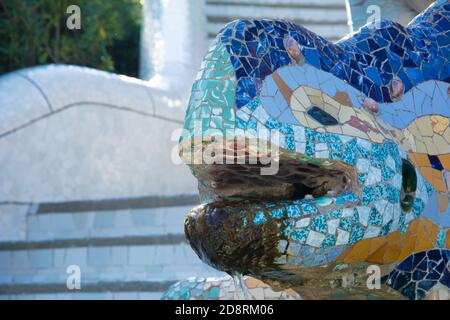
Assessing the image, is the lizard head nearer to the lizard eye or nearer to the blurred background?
the lizard eye

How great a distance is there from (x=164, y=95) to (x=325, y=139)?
6.20 metres

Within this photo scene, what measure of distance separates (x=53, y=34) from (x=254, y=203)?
910 cm

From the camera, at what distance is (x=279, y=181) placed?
3.94 meters

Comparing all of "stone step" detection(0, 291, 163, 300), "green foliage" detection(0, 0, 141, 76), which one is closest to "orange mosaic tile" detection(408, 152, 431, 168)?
"stone step" detection(0, 291, 163, 300)

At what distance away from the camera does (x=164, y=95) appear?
992cm

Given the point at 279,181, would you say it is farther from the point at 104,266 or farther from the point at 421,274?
the point at 104,266

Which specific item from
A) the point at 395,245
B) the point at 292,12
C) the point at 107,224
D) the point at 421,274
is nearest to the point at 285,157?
the point at 395,245

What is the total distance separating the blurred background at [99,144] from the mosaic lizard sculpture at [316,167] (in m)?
1.89

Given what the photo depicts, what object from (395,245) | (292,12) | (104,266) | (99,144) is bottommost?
(395,245)

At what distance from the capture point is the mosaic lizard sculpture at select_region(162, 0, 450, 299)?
3703 mm

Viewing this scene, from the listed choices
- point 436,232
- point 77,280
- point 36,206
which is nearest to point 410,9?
point 436,232

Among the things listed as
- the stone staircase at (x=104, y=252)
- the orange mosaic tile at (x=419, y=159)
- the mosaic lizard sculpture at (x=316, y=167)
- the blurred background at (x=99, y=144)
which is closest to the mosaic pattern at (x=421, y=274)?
the mosaic lizard sculpture at (x=316, y=167)

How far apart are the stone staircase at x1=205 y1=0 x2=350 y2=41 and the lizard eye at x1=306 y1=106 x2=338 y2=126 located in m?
8.20
